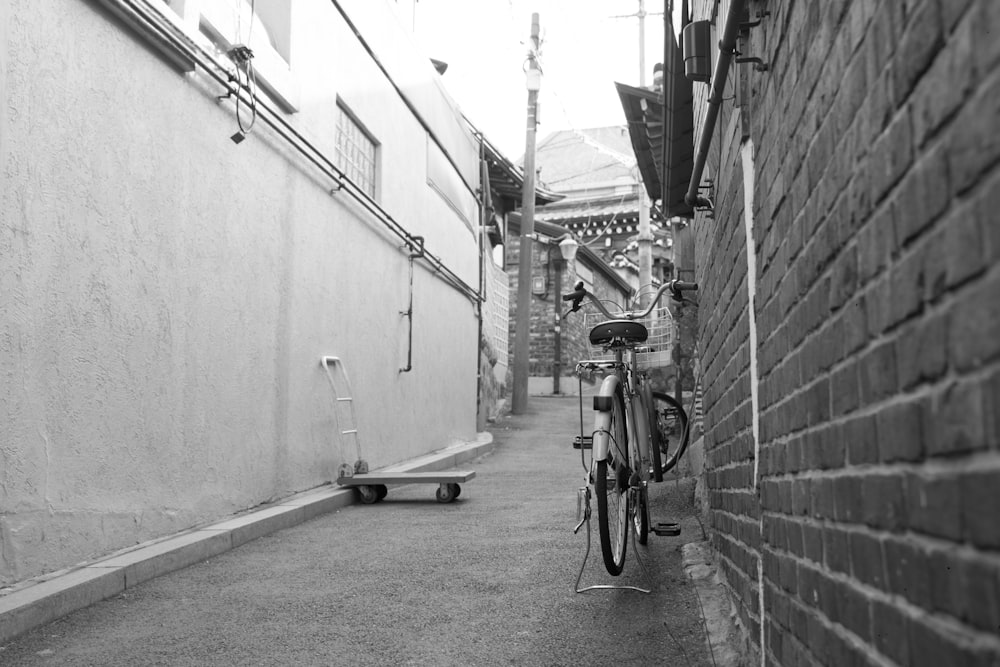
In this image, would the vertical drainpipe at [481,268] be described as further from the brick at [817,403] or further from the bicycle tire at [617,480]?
the brick at [817,403]

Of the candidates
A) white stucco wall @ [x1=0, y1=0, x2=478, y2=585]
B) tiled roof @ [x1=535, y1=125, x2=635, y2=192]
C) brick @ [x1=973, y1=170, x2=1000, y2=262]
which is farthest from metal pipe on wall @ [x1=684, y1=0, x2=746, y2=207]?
tiled roof @ [x1=535, y1=125, x2=635, y2=192]

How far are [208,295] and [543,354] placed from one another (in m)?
17.6

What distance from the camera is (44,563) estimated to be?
3424 millimetres

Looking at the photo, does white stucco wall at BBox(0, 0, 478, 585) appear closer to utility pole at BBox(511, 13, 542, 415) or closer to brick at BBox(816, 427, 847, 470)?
brick at BBox(816, 427, 847, 470)

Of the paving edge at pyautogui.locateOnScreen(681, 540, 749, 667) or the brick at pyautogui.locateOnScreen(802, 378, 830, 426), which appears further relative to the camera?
the paving edge at pyautogui.locateOnScreen(681, 540, 749, 667)

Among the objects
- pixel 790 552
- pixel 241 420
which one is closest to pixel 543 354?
pixel 241 420

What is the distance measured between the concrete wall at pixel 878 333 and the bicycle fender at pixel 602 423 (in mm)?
1202

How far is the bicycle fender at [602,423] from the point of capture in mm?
3527

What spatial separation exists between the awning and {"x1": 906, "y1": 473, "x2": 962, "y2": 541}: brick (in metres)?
4.34

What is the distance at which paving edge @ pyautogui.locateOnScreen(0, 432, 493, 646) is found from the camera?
3.03 metres

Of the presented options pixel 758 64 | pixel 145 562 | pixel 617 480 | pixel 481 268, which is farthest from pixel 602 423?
pixel 481 268

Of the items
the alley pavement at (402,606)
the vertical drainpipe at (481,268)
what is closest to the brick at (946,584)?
the alley pavement at (402,606)

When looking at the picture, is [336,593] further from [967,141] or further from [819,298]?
[967,141]

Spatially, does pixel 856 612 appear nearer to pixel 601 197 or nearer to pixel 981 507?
pixel 981 507
